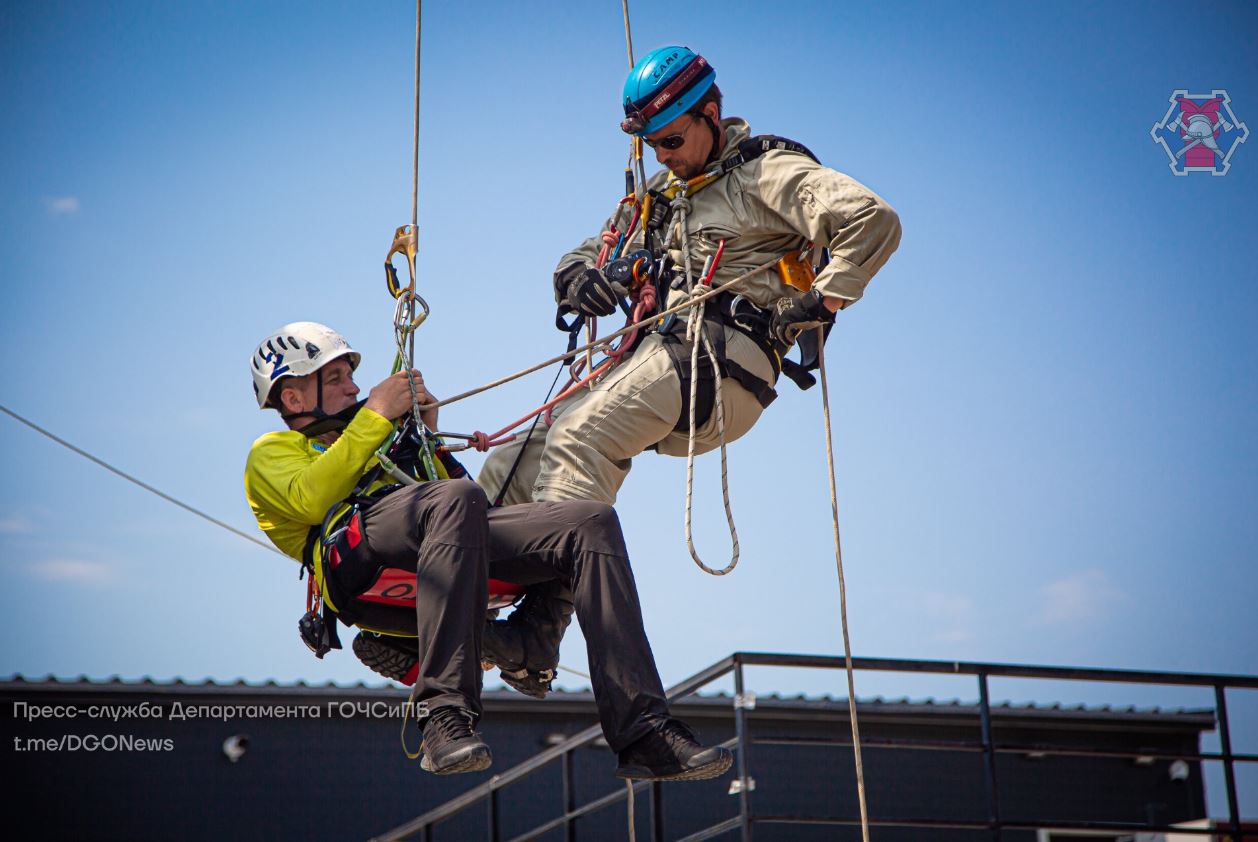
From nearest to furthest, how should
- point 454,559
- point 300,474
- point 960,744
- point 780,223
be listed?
point 454,559 < point 300,474 < point 780,223 < point 960,744

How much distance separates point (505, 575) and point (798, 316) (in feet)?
3.39

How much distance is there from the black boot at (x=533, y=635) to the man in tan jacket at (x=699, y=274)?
0.29 metres

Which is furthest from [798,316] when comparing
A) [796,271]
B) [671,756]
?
[671,756]

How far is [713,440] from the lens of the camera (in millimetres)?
4605

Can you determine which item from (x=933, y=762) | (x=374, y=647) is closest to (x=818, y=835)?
(x=933, y=762)

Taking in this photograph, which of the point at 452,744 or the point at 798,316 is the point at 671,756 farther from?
the point at 798,316

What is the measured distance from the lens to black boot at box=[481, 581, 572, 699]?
4.41 meters

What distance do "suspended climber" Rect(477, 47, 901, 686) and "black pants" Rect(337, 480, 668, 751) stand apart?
0.26m

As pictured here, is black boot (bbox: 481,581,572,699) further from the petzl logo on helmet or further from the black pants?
the petzl logo on helmet

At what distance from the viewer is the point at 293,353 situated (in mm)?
4641

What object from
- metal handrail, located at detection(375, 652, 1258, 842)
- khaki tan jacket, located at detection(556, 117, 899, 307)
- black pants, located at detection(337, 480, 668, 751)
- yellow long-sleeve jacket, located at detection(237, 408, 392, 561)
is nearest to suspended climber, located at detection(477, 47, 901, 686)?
khaki tan jacket, located at detection(556, 117, 899, 307)

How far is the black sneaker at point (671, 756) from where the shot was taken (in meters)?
3.84

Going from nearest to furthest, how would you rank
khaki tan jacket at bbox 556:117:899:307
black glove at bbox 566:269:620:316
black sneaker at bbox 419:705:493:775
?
1. black sneaker at bbox 419:705:493:775
2. khaki tan jacket at bbox 556:117:899:307
3. black glove at bbox 566:269:620:316

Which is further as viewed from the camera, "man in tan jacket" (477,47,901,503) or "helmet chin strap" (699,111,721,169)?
"helmet chin strap" (699,111,721,169)
